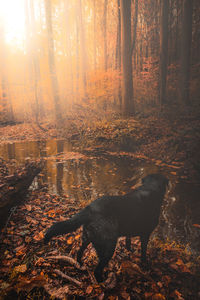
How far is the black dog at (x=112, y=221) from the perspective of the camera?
174cm

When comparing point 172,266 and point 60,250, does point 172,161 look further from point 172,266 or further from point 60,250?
point 60,250

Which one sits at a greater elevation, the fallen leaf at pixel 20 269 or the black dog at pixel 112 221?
the black dog at pixel 112 221

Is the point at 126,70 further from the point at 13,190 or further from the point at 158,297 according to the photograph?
the point at 158,297

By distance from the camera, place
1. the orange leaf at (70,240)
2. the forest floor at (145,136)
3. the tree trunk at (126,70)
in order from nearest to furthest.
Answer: the orange leaf at (70,240), the forest floor at (145,136), the tree trunk at (126,70)

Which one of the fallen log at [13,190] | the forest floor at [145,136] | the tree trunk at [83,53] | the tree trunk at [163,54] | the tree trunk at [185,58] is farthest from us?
the tree trunk at [83,53]

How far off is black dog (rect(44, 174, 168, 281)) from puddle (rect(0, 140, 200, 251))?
2.46ft

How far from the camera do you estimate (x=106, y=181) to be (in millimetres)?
4230

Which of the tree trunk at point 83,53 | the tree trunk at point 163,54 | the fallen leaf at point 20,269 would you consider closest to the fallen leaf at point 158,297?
the fallen leaf at point 20,269

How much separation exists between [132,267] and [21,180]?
8.18ft

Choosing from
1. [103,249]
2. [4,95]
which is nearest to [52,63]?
[4,95]

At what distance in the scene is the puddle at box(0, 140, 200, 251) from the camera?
2791 mm

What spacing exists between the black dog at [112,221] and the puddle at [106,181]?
748mm

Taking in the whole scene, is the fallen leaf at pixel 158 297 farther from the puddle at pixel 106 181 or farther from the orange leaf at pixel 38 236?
the orange leaf at pixel 38 236

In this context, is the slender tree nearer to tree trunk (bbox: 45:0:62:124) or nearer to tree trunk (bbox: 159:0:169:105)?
tree trunk (bbox: 45:0:62:124)
